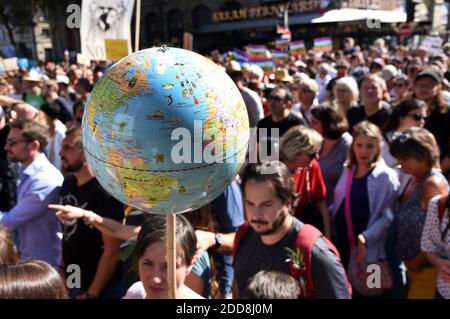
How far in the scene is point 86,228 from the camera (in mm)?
2846

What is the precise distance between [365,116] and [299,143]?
2023 millimetres

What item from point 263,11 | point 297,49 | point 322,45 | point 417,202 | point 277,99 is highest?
point 263,11

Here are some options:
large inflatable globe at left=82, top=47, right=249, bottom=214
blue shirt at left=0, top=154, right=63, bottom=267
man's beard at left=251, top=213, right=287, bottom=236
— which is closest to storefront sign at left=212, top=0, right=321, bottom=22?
blue shirt at left=0, top=154, right=63, bottom=267

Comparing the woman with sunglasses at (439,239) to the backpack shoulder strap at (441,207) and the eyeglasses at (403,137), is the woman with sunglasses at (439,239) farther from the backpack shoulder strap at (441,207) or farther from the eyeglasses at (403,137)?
Result: the eyeglasses at (403,137)

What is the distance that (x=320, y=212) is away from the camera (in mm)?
3150

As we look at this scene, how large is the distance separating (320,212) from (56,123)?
3.06 metres

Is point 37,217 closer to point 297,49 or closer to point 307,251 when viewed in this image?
point 307,251

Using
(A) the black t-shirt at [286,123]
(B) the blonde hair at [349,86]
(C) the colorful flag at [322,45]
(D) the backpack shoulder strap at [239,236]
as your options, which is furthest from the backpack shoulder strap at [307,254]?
(C) the colorful flag at [322,45]

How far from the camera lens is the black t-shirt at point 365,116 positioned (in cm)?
470

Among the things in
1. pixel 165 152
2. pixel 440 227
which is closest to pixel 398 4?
pixel 440 227

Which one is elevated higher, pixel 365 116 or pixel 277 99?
pixel 277 99

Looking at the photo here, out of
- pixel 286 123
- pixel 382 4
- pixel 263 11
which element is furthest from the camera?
pixel 263 11

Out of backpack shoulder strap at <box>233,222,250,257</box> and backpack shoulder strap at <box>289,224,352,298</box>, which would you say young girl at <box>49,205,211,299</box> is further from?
backpack shoulder strap at <box>289,224,352,298</box>

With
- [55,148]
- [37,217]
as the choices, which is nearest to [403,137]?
[37,217]
